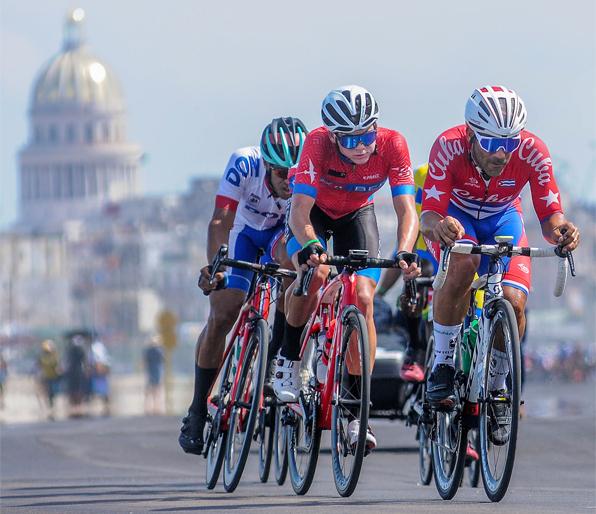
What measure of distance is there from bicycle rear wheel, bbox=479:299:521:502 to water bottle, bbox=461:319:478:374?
0.45m

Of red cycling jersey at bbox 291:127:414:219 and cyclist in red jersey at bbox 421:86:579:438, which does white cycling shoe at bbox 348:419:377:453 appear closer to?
cyclist in red jersey at bbox 421:86:579:438

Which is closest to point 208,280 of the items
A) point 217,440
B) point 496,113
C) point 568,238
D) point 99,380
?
point 217,440

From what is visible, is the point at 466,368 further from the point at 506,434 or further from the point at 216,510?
the point at 216,510

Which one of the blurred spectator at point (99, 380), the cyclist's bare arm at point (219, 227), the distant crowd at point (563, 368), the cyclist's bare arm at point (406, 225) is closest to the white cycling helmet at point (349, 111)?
the cyclist's bare arm at point (406, 225)

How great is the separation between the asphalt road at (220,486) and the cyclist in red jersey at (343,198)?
2.28ft

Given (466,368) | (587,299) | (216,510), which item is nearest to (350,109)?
(466,368)

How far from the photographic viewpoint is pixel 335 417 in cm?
986

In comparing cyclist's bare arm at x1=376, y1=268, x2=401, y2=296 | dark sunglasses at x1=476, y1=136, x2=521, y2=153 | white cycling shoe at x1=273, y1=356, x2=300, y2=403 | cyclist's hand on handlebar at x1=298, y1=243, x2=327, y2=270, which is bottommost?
white cycling shoe at x1=273, y1=356, x2=300, y2=403

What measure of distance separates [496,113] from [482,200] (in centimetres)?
67

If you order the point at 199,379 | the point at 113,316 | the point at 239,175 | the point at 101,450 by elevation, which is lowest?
the point at 113,316

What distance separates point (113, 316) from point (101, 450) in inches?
7113

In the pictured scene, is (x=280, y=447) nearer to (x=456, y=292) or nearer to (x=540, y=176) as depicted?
(x=456, y=292)

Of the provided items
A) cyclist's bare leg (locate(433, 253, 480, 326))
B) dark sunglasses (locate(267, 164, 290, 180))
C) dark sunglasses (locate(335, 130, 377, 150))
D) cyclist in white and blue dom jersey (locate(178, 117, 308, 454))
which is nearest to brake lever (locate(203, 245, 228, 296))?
cyclist in white and blue dom jersey (locate(178, 117, 308, 454))

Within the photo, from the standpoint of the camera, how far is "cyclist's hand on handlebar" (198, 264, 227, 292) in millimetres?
10938
